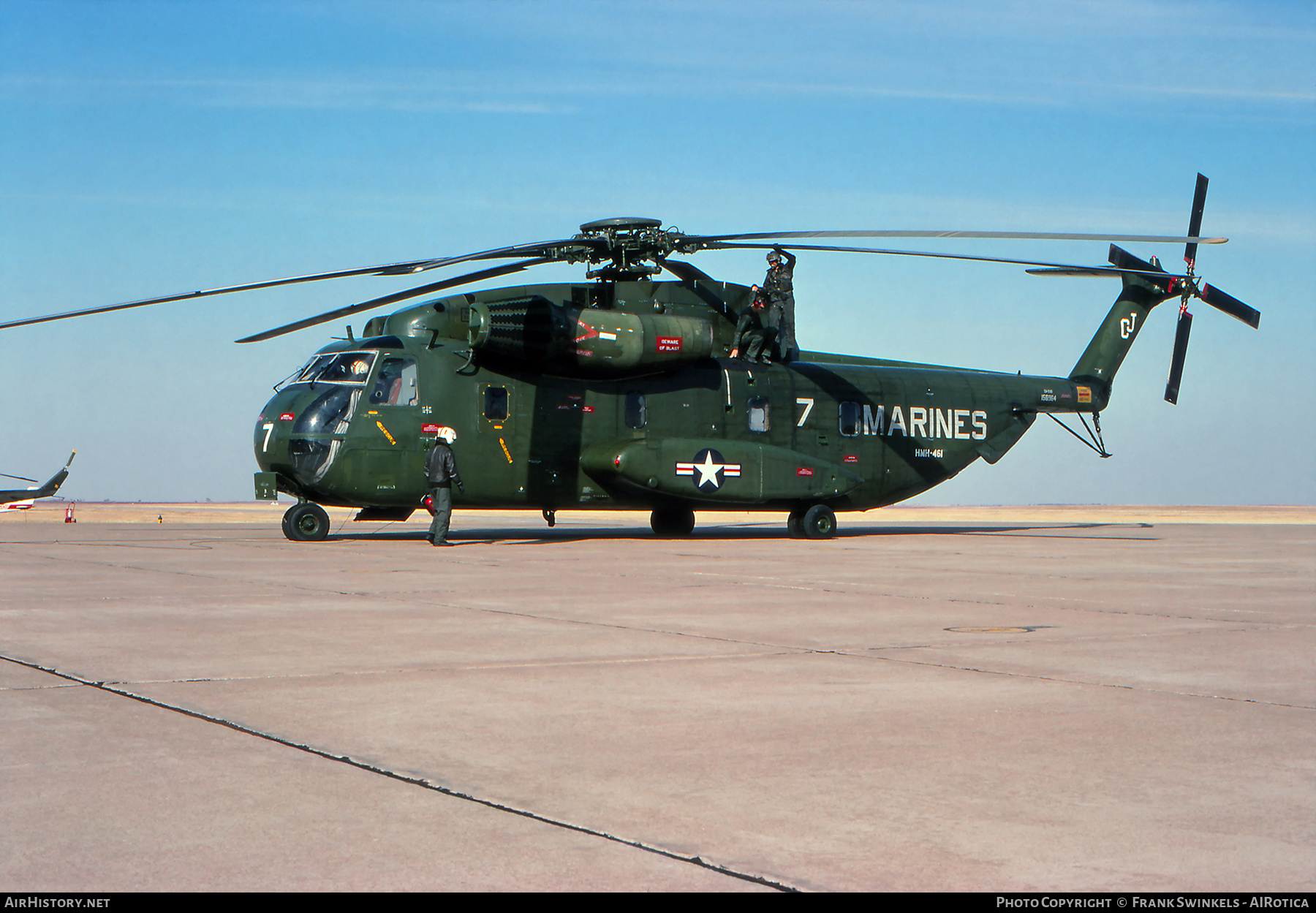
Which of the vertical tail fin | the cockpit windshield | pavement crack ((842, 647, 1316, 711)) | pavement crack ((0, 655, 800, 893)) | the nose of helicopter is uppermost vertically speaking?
the vertical tail fin

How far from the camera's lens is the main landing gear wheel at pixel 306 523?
793 inches

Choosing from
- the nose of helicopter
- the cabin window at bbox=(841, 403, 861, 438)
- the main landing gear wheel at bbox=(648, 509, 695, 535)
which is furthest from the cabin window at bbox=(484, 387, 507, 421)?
the cabin window at bbox=(841, 403, 861, 438)

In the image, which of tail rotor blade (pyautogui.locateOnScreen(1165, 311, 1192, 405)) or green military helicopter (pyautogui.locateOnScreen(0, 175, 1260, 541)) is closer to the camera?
green military helicopter (pyautogui.locateOnScreen(0, 175, 1260, 541))

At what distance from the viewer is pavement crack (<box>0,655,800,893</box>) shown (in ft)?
11.6

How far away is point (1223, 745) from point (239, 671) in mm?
4855

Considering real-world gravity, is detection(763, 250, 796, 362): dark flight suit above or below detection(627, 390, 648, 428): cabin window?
above

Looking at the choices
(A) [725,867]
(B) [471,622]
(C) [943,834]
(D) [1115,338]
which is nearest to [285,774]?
(A) [725,867]

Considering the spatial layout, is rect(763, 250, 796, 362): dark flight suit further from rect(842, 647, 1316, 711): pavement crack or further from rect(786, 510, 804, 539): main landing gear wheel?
rect(842, 647, 1316, 711): pavement crack

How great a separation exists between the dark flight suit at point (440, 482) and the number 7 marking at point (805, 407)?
21.8ft

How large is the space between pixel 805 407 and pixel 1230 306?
900cm

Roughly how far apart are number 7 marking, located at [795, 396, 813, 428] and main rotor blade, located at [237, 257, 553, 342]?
6027 mm

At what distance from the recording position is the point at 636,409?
21.7m

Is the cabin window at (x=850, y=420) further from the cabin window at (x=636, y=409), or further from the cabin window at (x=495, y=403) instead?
the cabin window at (x=495, y=403)

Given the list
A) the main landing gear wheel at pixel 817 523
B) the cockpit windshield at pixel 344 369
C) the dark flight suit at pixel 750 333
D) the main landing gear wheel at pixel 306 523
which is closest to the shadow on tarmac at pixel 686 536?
the main landing gear wheel at pixel 817 523
